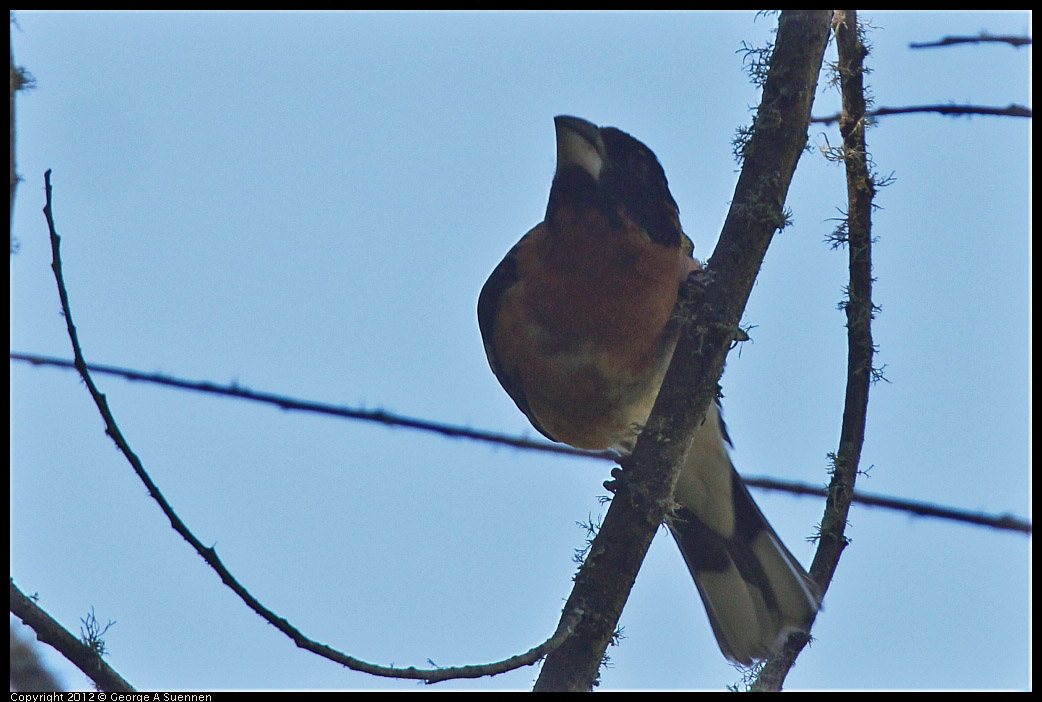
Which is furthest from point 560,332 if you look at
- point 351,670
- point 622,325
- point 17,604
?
point 17,604

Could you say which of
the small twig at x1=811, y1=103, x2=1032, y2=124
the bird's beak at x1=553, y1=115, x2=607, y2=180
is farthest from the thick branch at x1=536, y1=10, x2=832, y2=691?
the bird's beak at x1=553, y1=115, x2=607, y2=180

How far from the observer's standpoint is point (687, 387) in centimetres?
313

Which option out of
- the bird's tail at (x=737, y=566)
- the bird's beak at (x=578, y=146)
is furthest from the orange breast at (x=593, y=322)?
the bird's tail at (x=737, y=566)

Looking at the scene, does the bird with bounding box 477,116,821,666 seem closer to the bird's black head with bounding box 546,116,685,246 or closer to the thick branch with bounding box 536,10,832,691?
the bird's black head with bounding box 546,116,685,246

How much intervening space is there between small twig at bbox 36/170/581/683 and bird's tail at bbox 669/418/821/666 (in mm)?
2074

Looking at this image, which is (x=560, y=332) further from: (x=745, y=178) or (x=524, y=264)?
(x=745, y=178)

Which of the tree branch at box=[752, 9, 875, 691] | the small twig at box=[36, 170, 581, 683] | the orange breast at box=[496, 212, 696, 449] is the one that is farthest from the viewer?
the orange breast at box=[496, 212, 696, 449]

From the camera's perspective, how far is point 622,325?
14.3 feet

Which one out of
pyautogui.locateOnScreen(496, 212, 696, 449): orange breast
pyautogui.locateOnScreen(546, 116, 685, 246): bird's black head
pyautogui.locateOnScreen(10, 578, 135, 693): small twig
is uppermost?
pyautogui.locateOnScreen(546, 116, 685, 246): bird's black head

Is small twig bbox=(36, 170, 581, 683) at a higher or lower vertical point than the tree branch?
lower

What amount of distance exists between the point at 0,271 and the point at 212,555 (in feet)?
3.47

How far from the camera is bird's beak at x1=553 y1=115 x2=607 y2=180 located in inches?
185

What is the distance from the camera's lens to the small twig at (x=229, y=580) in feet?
8.63

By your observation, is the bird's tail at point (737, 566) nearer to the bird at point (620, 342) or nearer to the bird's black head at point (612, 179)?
the bird at point (620, 342)
